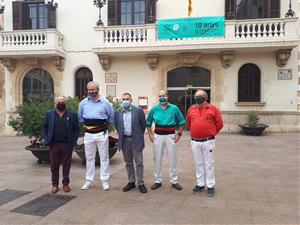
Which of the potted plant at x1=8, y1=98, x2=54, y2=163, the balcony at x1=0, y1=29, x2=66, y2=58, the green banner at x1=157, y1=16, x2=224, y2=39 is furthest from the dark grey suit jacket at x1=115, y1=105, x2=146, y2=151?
the balcony at x1=0, y1=29, x2=66, y2=58

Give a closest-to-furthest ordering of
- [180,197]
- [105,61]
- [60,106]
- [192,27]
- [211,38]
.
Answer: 1. [180,197]
2. [60,106]
3. [211,38]
4. [192,27]
5. [105,61]

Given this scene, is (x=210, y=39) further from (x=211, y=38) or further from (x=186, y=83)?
(x=186, y=83)

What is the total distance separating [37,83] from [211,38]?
9665 millimetres

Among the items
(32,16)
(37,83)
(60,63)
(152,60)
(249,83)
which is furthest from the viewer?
(32,16)

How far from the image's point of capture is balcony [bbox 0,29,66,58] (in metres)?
14.8

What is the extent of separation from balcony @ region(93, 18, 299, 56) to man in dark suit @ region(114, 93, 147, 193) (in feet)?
29.5

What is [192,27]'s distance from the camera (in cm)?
1348

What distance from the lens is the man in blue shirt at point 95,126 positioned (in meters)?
5.21

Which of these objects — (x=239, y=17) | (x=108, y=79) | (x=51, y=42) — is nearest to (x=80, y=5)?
(x=51, y=42)

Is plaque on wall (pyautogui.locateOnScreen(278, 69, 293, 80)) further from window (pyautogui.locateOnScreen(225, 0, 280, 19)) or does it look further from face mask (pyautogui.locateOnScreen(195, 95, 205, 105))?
face mask (pyautogui.locateOnScreen(195, 95, 205, 105))

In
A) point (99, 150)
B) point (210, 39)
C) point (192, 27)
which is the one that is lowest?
point (99, 150)

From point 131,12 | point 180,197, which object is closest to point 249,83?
point 131,12

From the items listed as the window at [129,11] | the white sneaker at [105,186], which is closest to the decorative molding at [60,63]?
the window at [129,11]

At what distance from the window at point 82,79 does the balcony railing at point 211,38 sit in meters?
1.89
